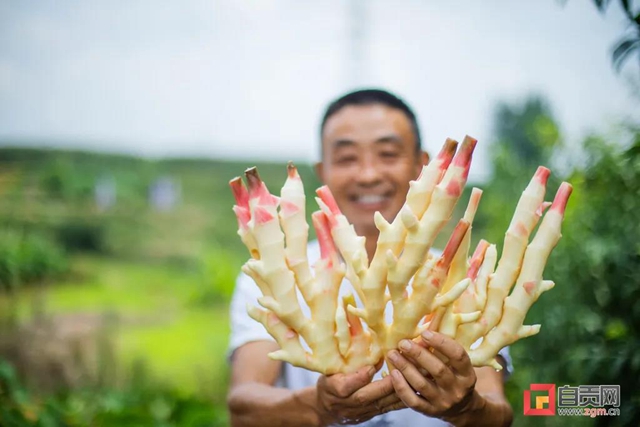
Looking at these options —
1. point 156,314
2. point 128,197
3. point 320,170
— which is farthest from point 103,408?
point 320,170

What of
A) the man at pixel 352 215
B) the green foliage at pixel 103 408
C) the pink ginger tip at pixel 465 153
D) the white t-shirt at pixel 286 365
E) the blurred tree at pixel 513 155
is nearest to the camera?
the pink ginger tip at pixel 465 153

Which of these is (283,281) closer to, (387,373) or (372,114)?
(387,373)

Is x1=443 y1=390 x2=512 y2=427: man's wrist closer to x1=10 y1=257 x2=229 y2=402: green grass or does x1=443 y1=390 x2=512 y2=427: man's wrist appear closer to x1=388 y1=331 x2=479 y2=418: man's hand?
x1=388 y1=331 x2=479 y2=418: man's hand

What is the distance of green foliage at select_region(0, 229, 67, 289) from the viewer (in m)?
2.86

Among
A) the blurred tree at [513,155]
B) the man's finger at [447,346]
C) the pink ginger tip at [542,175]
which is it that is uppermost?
the blurred tree at [513,155]

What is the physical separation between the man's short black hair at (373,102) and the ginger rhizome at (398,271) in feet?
1.58

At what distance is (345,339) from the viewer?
78 centimetres

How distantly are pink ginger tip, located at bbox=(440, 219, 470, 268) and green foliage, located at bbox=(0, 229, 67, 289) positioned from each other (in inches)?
104

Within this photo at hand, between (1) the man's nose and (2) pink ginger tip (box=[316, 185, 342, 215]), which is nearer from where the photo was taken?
(2) pink ginger tip (box=[316, 185, 342, 215])

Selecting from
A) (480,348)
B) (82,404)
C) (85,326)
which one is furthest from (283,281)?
(85,326)

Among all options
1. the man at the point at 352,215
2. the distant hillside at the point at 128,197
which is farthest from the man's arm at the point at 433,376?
the distant hillside at the point at 128,197

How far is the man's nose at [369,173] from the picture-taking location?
1168 millimetres

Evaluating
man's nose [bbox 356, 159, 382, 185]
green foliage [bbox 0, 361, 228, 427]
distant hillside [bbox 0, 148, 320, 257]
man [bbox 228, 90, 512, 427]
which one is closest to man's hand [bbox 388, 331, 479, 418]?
man [bbox 228, 90, 512, 427]

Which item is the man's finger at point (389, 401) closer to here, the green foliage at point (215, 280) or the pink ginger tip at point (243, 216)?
the pink ginger tip at point (243, 216)
